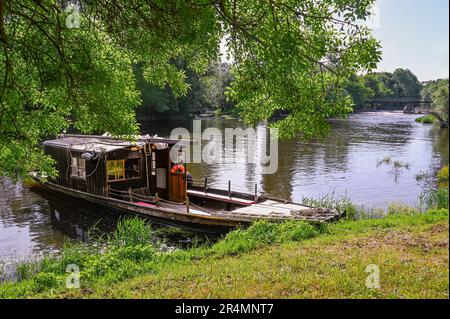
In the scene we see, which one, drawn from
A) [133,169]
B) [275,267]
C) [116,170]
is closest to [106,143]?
[116,170]

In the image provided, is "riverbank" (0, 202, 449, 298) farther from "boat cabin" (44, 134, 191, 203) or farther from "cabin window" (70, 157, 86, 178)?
"cabin window" (70, 157, 86, 178)

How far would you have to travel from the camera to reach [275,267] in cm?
894

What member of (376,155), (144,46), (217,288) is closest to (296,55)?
(144,46)

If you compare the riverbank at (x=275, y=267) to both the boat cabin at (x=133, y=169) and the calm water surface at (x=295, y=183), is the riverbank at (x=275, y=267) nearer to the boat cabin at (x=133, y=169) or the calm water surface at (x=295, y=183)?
the calm water surface at (x=295, y=183)

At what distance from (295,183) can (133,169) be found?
36.3ft

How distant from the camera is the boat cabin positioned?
20.3m

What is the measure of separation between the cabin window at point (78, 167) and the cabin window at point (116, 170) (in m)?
1.89

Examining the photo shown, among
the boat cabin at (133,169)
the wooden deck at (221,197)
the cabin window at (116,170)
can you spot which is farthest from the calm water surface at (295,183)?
the wooden deck at (221,197)

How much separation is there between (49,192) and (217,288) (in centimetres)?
2002

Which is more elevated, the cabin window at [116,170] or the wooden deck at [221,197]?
the cabin window at [116,170]

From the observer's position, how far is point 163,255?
11406 mm

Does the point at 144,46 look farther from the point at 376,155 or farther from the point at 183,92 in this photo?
the point at 376,155

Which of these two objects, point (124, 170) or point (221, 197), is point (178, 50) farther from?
point (124, 170)

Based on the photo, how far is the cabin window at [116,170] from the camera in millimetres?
20406
